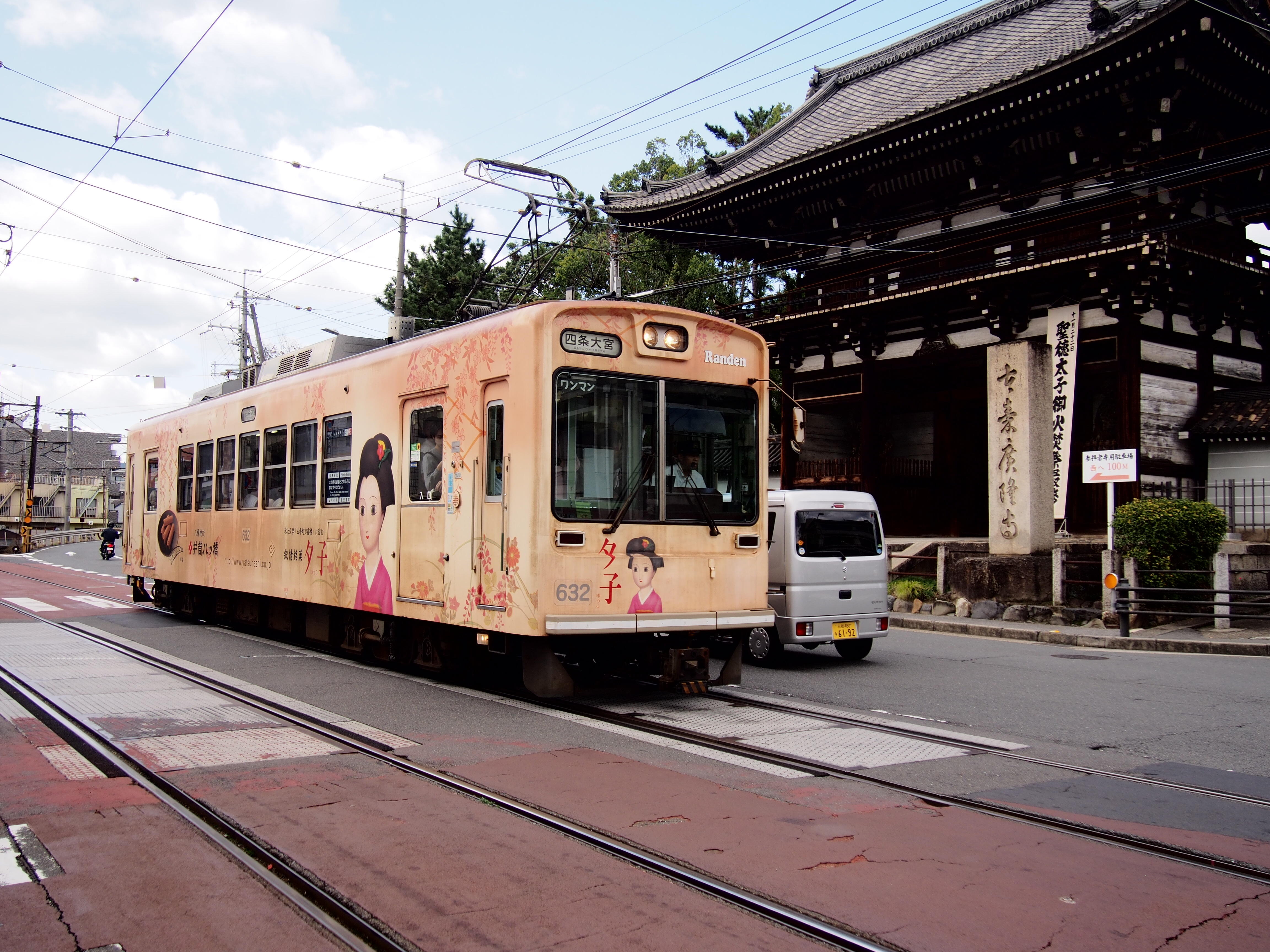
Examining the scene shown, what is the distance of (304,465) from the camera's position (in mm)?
11320

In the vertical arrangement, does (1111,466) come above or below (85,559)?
above

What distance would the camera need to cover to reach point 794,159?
19359mm

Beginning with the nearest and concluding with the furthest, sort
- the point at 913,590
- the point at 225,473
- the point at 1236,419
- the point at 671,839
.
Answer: the point at 671,839 < the point at 225,473 < the point at 1236,419 < the point at 913,590

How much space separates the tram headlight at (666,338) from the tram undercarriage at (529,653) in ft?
7.53

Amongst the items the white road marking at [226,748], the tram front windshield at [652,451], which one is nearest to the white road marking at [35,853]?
the white road marking at [226,748]

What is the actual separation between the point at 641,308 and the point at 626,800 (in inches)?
159

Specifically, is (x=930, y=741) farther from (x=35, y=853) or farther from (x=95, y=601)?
(x=95, y=601)

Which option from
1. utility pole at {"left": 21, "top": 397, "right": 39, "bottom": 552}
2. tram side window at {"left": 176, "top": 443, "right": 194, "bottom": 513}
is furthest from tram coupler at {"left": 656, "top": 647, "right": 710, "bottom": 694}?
utility pole at {"left": 21, "top": 397, "right": 39, "bottom": 552}

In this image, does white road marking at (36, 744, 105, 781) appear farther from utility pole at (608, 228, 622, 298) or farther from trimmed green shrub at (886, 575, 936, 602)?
trimmed green shrub at (886, 575, 936, 602)

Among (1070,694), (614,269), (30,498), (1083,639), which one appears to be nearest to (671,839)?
(1070,694)

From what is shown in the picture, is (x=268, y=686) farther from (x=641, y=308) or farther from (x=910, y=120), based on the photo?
(x=910, y=120)

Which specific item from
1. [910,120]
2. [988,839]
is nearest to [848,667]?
[988,839]

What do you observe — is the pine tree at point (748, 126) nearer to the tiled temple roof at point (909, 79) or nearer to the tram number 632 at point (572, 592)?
the tiled temple roof at point (909, 79)

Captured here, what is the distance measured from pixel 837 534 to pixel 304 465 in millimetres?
6107
